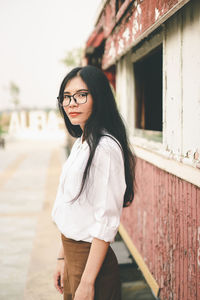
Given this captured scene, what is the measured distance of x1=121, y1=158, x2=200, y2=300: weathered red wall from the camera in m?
2.05

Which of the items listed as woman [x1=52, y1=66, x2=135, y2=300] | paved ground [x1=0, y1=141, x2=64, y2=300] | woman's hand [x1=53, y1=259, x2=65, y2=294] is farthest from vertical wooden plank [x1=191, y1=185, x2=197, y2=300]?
paved ground [x1=0, y1=141, x2=64, y2=300]

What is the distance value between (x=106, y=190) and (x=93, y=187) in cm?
7

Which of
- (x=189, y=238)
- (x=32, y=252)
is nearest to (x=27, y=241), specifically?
(x=32, y=252)

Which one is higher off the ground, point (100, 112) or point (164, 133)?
point (100, 112)

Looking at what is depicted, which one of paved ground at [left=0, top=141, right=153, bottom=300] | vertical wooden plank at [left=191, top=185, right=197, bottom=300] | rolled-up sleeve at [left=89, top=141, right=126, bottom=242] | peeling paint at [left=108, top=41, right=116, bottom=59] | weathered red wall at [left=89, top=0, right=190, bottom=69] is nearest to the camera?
rolled-up sleeve at [left=89, top=141, right=126, bottom=242]

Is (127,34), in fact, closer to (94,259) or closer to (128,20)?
(128,20)

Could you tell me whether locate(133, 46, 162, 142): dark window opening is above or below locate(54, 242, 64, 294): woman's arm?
above

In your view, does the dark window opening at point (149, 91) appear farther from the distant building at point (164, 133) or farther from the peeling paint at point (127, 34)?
the peeling paint at point (127, 34)

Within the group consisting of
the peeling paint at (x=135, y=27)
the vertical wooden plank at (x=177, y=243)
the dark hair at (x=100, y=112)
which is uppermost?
the peeling paint at (x=135, y=27)

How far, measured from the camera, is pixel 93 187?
4.46 feet

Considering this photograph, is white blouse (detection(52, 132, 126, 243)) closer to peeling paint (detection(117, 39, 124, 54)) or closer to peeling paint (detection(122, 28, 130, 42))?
peeling paint (detection(122, 28, 130, 42))

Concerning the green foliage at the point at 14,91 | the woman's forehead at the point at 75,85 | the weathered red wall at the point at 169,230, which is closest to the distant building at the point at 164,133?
the weathered red wall at the point at 169,230

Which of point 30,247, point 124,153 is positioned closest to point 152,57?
point 124,153

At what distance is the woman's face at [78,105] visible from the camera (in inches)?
57.2
